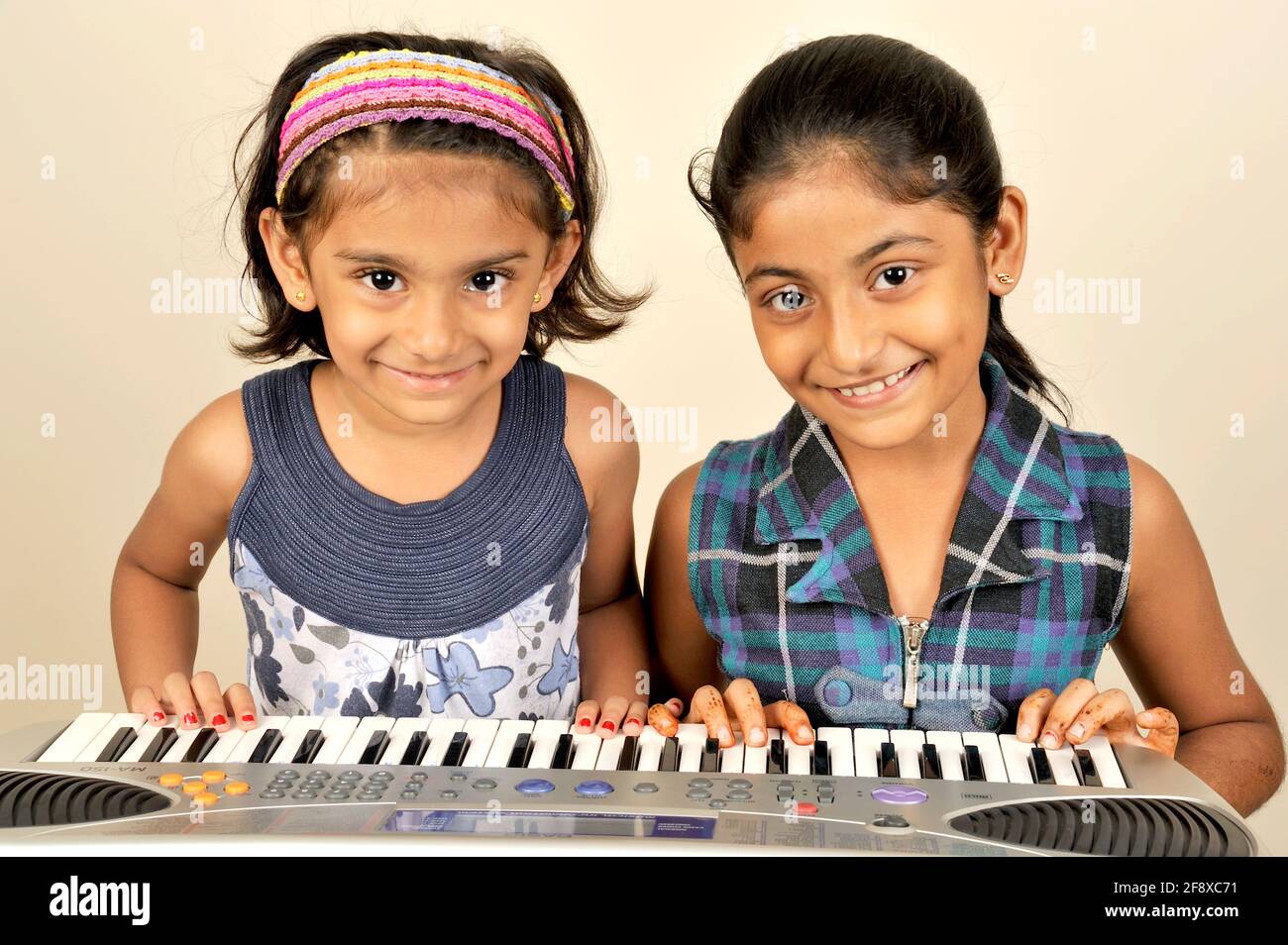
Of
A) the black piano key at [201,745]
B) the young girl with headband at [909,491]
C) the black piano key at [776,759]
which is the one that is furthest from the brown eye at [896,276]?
the black piano key at [201,745]

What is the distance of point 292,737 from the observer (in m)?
1.68

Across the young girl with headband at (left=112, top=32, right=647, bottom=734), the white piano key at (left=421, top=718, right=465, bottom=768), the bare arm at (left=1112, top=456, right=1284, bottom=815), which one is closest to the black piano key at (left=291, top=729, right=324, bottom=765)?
the white piano key at (left=421, top=718, right=465, bottom=768)

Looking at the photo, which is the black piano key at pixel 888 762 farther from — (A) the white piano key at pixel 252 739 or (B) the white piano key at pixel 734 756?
(A) the white piano key at pixel 252 739

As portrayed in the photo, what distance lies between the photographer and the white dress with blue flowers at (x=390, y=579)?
6.91 feet

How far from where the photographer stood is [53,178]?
3203 mm

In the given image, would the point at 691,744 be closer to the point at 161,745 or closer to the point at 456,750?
the point at 456,750

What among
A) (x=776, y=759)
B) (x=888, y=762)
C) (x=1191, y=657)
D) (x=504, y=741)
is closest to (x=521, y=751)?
(x=504, y=741)

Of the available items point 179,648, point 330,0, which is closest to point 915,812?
point 179,648

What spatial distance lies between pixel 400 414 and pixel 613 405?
357 mm

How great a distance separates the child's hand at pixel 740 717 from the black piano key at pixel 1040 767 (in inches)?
8.4

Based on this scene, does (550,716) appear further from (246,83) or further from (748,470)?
(246,83)

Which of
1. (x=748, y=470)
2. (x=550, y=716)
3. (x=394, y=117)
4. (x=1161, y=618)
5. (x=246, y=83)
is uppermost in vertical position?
(x=246, y=83)

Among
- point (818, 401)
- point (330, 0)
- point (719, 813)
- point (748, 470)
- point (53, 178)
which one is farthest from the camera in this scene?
point (53, 178)

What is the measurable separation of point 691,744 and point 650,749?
45 millimetres
